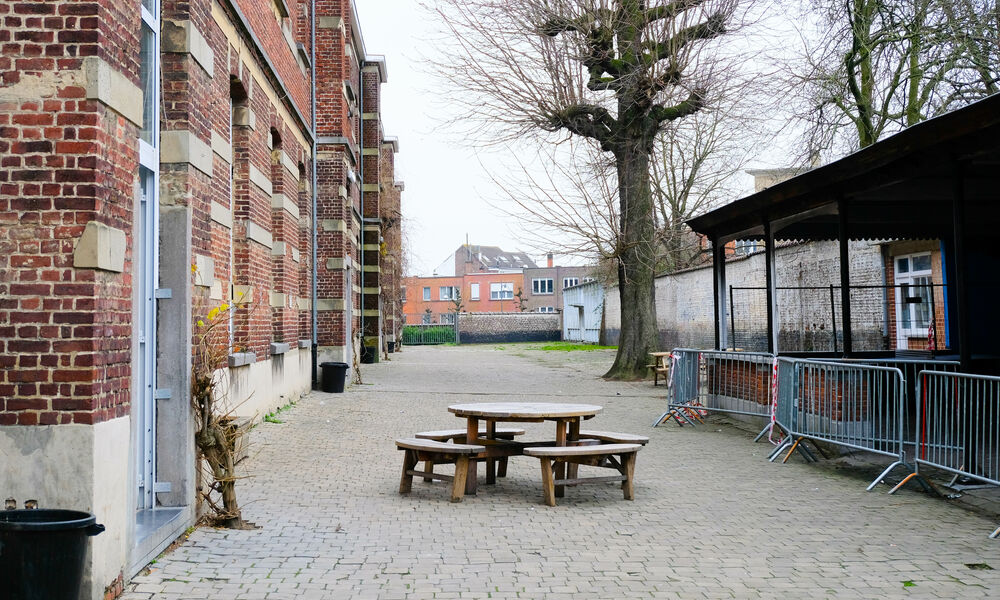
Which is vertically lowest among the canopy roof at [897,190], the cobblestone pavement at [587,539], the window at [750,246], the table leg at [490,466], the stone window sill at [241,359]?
the cobblestone pavement at [587,539]

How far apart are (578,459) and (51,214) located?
16.9 ft

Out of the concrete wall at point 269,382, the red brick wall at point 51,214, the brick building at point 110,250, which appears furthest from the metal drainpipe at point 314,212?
the red brick wall at point 51,214

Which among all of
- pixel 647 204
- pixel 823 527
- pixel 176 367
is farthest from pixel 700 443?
pixel 647 204

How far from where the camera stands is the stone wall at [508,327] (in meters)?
62.5

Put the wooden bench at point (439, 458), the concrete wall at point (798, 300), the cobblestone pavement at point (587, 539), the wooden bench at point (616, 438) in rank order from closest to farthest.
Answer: the cobblestone pavement at point (587, 539) < the wooden bench at point (439, 458) < the wooden bench at point (616, 438) < the concrete wall at point (798, 300)

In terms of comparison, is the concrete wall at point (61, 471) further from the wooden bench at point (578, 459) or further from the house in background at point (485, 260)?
the house in background at point (485, 260)

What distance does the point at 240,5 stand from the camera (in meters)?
11.5

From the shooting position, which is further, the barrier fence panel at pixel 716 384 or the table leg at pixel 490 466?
the barrier fence panel at pixel 716 384

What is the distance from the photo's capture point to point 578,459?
8.34m

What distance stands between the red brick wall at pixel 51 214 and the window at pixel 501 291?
262ft

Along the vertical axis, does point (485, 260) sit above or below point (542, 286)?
above

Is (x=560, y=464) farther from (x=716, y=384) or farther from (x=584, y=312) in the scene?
Result: (x=584, y=312)

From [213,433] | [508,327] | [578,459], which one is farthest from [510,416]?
[508,327]

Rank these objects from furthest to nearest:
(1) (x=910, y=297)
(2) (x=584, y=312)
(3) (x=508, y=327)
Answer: (3) (x=508, y=327)
(2) (x=584, y=312)
(1) (x=910, y=297)
